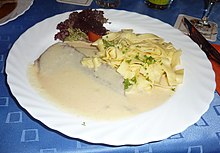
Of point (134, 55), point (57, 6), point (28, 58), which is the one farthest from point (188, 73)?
point (57, 6)

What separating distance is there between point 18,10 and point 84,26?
374 mm

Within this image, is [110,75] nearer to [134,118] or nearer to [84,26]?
[134,118]

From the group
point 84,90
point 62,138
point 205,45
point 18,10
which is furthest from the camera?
point 18,10

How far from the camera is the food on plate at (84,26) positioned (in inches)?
53.2

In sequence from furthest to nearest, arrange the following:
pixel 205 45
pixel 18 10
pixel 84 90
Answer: pixel 18 10 < pixel 205 45 < pixel 84 90

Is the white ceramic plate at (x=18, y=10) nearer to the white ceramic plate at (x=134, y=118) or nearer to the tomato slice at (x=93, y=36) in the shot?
the white ceramic plate at (x=134, y=118)

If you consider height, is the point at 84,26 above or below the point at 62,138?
above

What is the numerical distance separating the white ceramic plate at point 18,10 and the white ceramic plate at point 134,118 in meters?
0.22

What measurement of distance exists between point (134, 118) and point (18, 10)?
865 millimetres

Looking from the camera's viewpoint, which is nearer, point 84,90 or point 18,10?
point 84,90

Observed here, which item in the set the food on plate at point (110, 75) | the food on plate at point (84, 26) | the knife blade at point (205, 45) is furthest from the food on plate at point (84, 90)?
the knife blade at point (205, 45)

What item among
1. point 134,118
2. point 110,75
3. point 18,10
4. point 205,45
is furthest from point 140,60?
point 18,10

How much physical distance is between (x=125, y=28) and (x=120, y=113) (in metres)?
0.51

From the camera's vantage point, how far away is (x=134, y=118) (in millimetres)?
978
